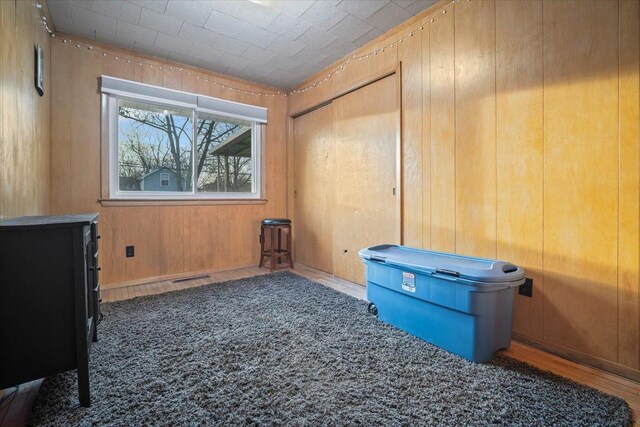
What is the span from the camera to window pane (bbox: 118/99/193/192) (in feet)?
9.97

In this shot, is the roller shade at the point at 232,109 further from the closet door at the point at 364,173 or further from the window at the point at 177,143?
the closet door at the point at 364,173

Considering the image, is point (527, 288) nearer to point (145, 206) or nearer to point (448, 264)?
point (448, 264)

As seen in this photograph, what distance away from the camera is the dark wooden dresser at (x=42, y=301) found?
1.14 m

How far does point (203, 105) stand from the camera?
336 centimetres

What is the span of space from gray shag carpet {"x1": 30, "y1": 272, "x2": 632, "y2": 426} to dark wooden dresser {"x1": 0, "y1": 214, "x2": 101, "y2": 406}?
0.65 ft

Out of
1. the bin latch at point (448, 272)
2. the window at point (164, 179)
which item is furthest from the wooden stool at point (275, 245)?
the bin latch at point (448, 272)

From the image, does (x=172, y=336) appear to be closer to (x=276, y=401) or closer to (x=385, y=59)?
(x=276, y=401)

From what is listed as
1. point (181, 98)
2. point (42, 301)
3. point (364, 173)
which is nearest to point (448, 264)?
point (364, 173)

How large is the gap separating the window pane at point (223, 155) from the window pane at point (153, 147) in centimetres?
14

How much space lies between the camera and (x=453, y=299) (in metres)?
1.59

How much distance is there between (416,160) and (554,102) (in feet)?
3.02

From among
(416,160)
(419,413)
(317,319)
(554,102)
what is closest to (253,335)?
(317,319)

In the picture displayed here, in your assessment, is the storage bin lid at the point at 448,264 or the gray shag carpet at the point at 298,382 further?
the storage bin lid at the point at 448,264

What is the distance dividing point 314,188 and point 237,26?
5.99 feet
